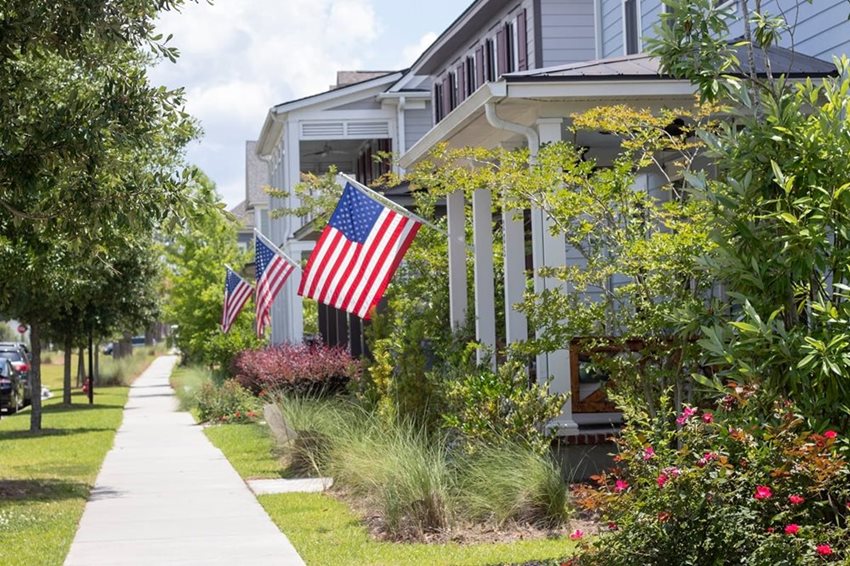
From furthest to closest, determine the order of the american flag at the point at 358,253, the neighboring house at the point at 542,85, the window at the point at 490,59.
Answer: the window at the point at 490,59 → the american flag at the point at 358,253 → the neighboring house at the point at 542,85

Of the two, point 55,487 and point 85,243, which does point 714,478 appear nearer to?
point 85,243

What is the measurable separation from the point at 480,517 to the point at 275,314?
97.4 ft

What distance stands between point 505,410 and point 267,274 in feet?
34.2

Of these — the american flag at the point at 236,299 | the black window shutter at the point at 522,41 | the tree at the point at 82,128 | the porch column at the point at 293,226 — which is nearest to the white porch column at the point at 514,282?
the tree at the point at 82,128

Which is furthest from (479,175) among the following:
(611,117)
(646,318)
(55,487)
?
(55,487)

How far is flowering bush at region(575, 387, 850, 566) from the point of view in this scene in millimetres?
6723

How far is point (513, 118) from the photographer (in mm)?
13492

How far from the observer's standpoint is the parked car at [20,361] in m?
37.8

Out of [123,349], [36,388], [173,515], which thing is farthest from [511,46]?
[123,349]

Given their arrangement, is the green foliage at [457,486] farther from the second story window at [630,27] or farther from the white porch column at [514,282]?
the second story window at [630,27]

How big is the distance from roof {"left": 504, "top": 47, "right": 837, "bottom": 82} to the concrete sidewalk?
485 cm

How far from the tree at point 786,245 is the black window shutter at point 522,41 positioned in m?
16.6

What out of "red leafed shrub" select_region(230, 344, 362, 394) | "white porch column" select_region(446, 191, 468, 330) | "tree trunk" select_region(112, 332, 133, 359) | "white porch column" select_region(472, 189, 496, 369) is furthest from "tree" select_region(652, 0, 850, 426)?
"tree trunk" select_region(112, 332, 133, 359)

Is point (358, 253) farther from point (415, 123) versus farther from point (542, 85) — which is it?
point (415, 123)
